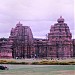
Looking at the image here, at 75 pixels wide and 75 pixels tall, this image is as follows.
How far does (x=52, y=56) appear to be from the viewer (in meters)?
94.1

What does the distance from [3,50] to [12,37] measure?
911 cm

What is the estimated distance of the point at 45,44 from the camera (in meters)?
95.5

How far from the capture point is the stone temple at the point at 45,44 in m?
93.7

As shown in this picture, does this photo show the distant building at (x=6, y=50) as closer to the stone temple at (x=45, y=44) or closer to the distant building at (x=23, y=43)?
the stone temple at (x=45, y=44)

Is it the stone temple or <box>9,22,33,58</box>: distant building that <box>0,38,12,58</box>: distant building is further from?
<box>9,22,33,58</box>: distant building

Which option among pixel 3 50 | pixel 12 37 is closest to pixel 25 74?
pixel 3 50

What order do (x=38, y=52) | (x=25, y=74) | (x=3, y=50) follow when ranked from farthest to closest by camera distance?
(x=38, y=52) → (x=3, y=50) → (x=25, y=74)

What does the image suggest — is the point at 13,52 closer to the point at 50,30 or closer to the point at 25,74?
the point at 50,30

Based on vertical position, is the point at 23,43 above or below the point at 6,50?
above

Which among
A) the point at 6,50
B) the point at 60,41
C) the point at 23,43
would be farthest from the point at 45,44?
the point at 6,50

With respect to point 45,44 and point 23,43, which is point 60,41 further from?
point 23,43

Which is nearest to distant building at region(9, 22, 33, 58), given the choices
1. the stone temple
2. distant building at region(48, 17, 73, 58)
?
A: the stone temple

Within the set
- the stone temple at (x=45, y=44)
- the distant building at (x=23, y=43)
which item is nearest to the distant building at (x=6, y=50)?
the stone temple at (x=45, y=44)

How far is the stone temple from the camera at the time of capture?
93.7m
